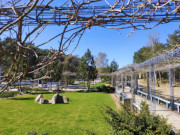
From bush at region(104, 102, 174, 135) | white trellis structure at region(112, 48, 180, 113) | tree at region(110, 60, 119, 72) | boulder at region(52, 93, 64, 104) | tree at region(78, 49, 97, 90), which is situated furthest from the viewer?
tree at region(110, 60, 119, 72)

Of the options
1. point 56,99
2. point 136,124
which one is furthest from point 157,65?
point 56,99

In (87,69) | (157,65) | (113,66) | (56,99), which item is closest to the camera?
(157,65)

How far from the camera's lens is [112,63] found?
79.5 feet

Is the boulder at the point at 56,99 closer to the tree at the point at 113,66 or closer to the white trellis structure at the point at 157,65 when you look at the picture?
the white trellis structure at the point at 157,65

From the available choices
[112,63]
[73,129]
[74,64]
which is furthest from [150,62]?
[74,64]

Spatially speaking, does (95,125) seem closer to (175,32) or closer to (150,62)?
(150,62)

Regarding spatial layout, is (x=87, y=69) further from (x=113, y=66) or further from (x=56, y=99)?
(x=56, y=99)

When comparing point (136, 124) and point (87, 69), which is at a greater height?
point (87, 69)

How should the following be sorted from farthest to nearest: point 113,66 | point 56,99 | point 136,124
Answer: point 113,66
point 56,99
point 136,124

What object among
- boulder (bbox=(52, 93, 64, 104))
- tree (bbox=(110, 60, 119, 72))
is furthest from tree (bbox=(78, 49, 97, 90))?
boulder (bbox=(52, 93, 64, 104))

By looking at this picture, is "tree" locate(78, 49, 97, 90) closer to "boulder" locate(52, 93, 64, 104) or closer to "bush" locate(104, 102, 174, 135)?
"boulder" locate(52, 93, 64, 104)

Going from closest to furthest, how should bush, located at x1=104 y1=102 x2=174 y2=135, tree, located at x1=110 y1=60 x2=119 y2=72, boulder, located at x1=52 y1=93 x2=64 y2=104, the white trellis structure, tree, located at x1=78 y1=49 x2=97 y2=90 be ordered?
bush, located at x1=104 y1=102 x2=174 y2=135, the white trellis structure, boulder, located at x1=52 y1=93 x2=64 y2=104, tree, located at x1=78 y1=49 x2=97 y2=90, tree, located at x1=110 y1=60 x2=119 y2=72

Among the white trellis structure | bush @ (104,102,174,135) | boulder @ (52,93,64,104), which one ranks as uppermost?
the white trellis structure

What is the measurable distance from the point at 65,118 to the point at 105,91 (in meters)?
13.1
